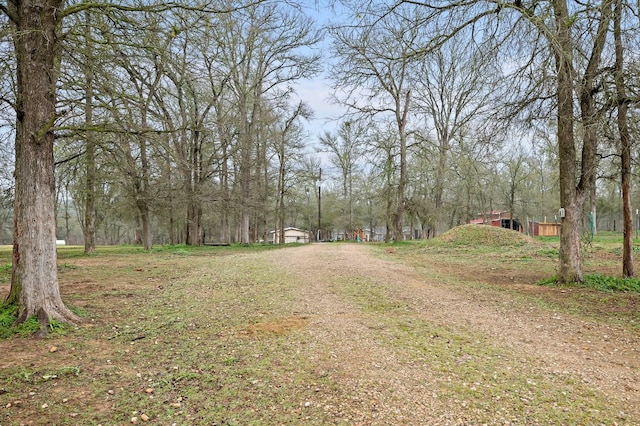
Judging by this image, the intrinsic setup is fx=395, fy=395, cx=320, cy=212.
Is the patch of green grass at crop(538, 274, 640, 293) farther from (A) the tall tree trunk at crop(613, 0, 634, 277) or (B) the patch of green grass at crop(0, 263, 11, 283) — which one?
(B) the patch of green grass at crop(0, 263, 11, 283)

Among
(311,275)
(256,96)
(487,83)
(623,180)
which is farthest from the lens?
(256,96)

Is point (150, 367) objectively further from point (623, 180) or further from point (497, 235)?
point (497, 235)

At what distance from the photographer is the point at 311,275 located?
8719mm

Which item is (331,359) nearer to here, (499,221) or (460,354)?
(460,354)

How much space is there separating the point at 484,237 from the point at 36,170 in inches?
729

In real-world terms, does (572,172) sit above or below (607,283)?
above

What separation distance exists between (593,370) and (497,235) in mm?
16983

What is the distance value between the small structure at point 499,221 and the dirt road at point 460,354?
106ft

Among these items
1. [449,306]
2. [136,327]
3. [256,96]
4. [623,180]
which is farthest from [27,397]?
[256,96]

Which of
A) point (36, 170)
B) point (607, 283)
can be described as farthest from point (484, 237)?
point (36, 170)

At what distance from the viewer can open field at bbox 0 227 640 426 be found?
8.84 feet

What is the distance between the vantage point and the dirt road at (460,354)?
276 centimetres

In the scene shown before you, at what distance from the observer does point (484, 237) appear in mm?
19172

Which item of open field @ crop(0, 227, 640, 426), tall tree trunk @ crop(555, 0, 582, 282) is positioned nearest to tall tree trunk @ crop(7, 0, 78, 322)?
open field @ crop(0, 227, 640, 426)
